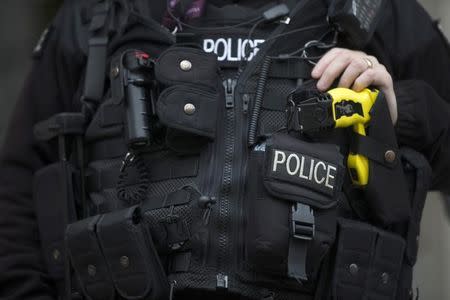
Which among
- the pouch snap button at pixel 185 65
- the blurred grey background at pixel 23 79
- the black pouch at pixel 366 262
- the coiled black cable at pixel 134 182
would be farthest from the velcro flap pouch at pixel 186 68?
the blurred grey background at pixel 23 79

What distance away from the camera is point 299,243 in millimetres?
2275

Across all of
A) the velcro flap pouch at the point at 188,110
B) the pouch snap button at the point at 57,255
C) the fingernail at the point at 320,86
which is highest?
the fingernail at the point at 320,86

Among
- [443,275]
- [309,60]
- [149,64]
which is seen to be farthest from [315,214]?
[443,275]

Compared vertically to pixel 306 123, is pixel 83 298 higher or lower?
lower

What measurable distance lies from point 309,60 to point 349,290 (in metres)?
0.53

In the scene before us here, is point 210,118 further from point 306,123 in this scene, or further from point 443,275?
point 443,275

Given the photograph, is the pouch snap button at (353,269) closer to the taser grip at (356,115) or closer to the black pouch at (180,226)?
the taser grip at (356,115)

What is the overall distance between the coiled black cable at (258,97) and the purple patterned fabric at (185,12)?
0.77ft

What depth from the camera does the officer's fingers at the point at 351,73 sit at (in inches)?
96.1

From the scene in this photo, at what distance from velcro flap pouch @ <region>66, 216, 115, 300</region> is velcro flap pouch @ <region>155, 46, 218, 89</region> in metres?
0.36

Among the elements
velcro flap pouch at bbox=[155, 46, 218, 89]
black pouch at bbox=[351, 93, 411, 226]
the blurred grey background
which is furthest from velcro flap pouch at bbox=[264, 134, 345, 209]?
the blurred grey background

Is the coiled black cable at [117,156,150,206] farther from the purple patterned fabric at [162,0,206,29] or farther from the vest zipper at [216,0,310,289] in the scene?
the purple patterned fabric at [162,0,206,29]

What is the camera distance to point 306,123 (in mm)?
2367

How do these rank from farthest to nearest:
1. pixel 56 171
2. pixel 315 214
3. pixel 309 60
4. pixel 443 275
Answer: pixel 443 275, pixel 56 171, pixel 309 60, pixel 315 214
